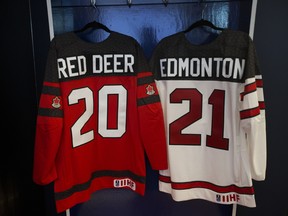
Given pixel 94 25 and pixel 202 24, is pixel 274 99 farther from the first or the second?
pixel 94 25

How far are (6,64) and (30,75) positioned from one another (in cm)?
13

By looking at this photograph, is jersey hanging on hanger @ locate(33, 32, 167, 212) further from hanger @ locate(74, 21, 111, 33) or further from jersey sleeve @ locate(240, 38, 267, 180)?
jersey sleeve @ locate(240, 38, 267, 180)

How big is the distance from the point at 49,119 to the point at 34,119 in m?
0.43

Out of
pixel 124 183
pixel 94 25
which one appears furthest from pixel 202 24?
pixel 124 183

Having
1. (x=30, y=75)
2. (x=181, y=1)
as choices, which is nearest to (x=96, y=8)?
(x=181, y=1)

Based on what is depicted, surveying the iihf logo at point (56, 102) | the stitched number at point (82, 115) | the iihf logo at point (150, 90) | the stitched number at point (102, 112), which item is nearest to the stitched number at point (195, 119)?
the iihf logo at point (150, 90)

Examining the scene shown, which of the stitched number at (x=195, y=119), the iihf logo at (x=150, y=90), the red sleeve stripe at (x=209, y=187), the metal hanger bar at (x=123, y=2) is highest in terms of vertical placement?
the metal hanger bar at (x=123, y=2)

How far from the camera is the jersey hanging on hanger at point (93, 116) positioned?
1.13 m

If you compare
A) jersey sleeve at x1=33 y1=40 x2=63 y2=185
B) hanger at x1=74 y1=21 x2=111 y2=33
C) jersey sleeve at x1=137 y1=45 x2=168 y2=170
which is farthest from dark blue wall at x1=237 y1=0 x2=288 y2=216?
jersey sleeve at x1=33 y1=40 x2=63 y2=185

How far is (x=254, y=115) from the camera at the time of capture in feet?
3.64

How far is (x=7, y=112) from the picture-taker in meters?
1.42

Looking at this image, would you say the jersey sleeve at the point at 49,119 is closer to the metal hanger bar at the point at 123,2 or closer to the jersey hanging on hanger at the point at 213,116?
the metal hanger bar at the point at 123,2

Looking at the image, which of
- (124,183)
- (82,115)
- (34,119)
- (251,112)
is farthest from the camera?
(34,119)

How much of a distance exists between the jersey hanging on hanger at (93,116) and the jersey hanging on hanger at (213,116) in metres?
0.08
